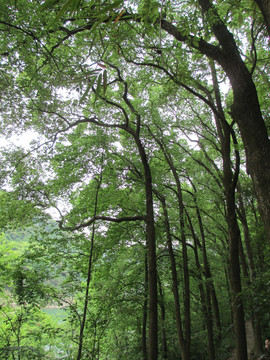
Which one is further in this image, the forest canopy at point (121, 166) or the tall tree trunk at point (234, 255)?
the tall tree trunk at point (234, 255)

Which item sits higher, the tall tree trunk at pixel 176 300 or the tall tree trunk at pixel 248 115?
the tall tree trunk at pixel 248 115

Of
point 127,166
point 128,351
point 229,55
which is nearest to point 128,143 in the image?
point 127,166

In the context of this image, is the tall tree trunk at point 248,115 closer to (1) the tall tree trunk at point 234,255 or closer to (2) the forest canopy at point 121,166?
(2) the forest canopy at point 121,166

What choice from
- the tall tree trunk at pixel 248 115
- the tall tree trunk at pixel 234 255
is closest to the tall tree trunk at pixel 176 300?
the tall tree trunk at pixel 234 255

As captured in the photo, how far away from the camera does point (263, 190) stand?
8.81 ft

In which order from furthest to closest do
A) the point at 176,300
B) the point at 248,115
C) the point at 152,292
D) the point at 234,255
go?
1. the point at 176,300
2. the point at 152,292
3. the point at 234,255
4. the point at 248,115

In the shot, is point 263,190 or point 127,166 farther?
point 127,166

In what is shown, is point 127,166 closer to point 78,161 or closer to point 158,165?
point 158,165

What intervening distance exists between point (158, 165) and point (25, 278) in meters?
6.85

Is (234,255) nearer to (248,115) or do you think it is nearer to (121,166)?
(248,115)

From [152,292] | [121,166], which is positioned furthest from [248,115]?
[121,166]

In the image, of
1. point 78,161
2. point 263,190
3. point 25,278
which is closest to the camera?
point 263,190

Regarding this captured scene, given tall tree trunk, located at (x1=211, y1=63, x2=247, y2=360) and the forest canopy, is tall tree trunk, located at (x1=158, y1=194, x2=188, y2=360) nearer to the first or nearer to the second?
the forest canopy

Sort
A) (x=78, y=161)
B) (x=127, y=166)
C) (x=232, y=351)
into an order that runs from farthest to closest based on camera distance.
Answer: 1. (x=232, y=351)
2. (x=127, y=166)
3. (x=78, y=161)
